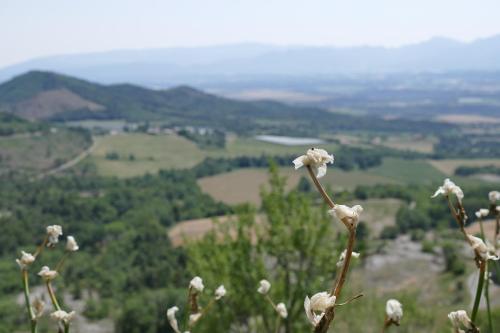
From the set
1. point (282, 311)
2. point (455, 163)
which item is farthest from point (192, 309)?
point (455, 163)

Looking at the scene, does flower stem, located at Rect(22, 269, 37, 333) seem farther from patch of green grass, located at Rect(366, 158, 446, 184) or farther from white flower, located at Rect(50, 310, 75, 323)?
patch of green grass, located at Rect(366, 158, 446, 184)

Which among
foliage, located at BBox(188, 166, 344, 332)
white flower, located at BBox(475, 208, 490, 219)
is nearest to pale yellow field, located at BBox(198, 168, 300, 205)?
foliage, located at BBox(188, 166, 344, 332)

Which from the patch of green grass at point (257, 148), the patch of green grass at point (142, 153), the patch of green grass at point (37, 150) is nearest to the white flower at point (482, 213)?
the patch of green grass at point (142, 153)

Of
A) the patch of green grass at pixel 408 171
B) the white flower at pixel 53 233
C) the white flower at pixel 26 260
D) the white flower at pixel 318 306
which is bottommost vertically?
the patch of green grass at pixel 408 171

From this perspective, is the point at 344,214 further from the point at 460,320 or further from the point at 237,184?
the point at 237,184

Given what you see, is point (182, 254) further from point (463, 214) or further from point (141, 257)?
point (463, 214)

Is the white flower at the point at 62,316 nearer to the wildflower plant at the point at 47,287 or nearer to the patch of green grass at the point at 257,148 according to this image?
the wildflower plant at the point at 47,287
